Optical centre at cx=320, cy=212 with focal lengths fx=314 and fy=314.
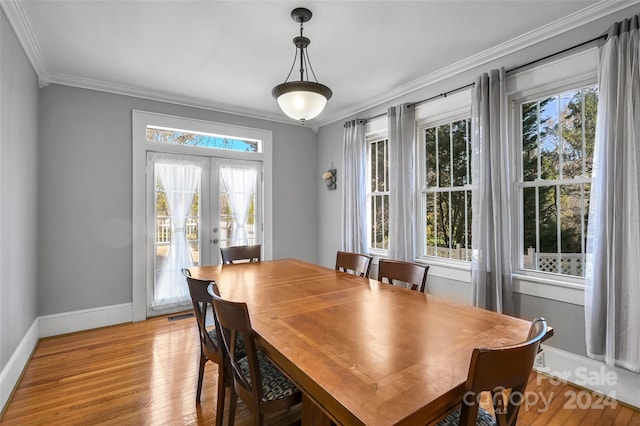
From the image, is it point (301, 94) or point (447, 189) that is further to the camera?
Answer: point (447, 189)

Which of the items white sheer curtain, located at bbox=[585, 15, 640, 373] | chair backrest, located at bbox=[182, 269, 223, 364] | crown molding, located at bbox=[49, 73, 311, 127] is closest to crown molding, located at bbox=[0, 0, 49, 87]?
crown molding, located at bbox=[49, 73, 311, 127]

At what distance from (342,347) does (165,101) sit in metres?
3.89

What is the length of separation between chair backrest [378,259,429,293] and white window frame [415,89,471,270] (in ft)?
3.73

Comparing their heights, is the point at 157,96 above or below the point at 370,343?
above

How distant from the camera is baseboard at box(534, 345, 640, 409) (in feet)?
6.86

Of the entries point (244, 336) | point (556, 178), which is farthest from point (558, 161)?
point (244, 336)

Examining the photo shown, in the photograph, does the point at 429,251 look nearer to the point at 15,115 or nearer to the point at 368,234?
the point at 368,234

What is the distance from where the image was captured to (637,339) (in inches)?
78.0

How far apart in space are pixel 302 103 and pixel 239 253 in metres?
1.74

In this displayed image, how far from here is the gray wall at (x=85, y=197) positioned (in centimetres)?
→ 329

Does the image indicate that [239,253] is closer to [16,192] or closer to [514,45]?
[16,192]

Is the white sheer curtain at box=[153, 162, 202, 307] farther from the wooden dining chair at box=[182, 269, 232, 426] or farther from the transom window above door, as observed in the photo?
the wooden dining chair at box=[182, 269, 232, 426]

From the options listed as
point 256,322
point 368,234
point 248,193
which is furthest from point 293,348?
point 248,193

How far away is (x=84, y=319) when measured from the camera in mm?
3447
